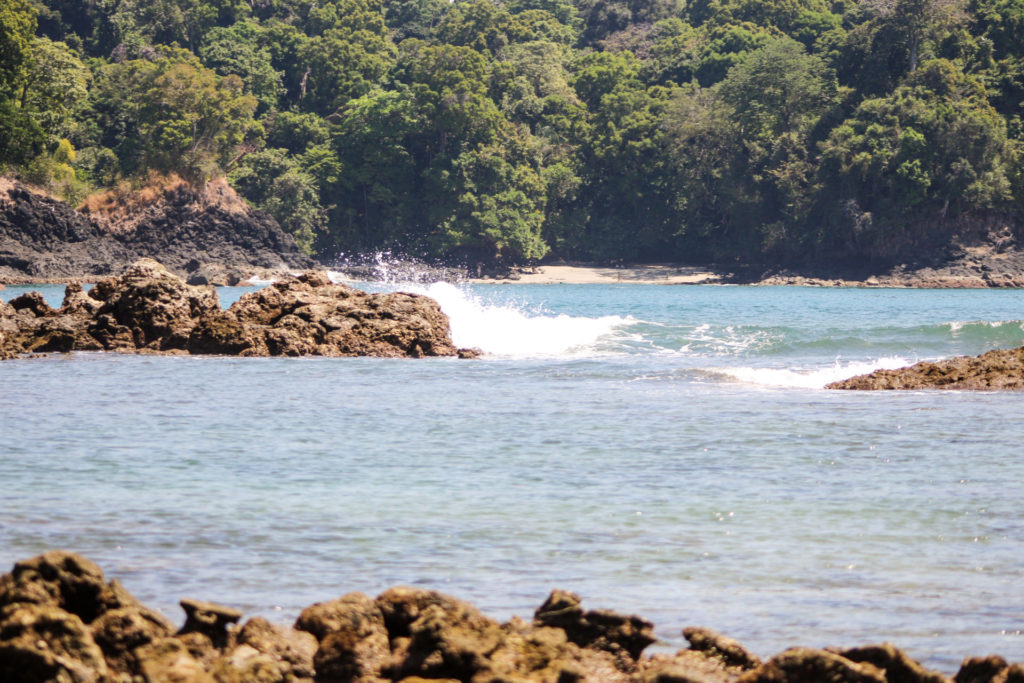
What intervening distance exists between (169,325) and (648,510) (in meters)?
14.3

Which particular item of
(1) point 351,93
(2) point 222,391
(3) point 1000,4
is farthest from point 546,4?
(2) point 222,391

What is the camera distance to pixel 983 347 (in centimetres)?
2519

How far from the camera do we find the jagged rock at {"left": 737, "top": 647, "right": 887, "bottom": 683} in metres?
4.44

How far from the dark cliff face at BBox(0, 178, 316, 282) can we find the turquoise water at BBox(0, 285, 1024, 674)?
4344cm

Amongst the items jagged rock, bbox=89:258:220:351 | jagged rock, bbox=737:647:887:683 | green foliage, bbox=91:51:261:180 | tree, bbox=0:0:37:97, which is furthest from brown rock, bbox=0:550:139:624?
green foliage, bbox=91:51:261:180

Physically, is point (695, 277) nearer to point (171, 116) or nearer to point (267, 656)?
point (171, 116)

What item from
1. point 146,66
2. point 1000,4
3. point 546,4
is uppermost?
point 546,4

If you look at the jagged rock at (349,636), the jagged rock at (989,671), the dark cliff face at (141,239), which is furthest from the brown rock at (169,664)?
the dark cliff face at (141,239)

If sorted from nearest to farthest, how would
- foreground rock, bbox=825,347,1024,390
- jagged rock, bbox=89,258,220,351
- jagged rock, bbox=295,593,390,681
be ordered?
jagged rock, bbox=295,593,390,681, foreground rock, bbox=825,347,1024,390, jagged rock, bbox=89,258,220,351

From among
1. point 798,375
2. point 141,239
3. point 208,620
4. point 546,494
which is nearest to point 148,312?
point 798,375

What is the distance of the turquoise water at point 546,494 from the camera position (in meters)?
6.24

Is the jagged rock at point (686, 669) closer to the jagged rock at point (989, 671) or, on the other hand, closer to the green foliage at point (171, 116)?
the jagged rock at point (989, 671)

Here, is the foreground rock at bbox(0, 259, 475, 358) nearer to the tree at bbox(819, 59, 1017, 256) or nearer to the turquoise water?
the turquoise water

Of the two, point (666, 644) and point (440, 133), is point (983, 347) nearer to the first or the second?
point (666, 644)
